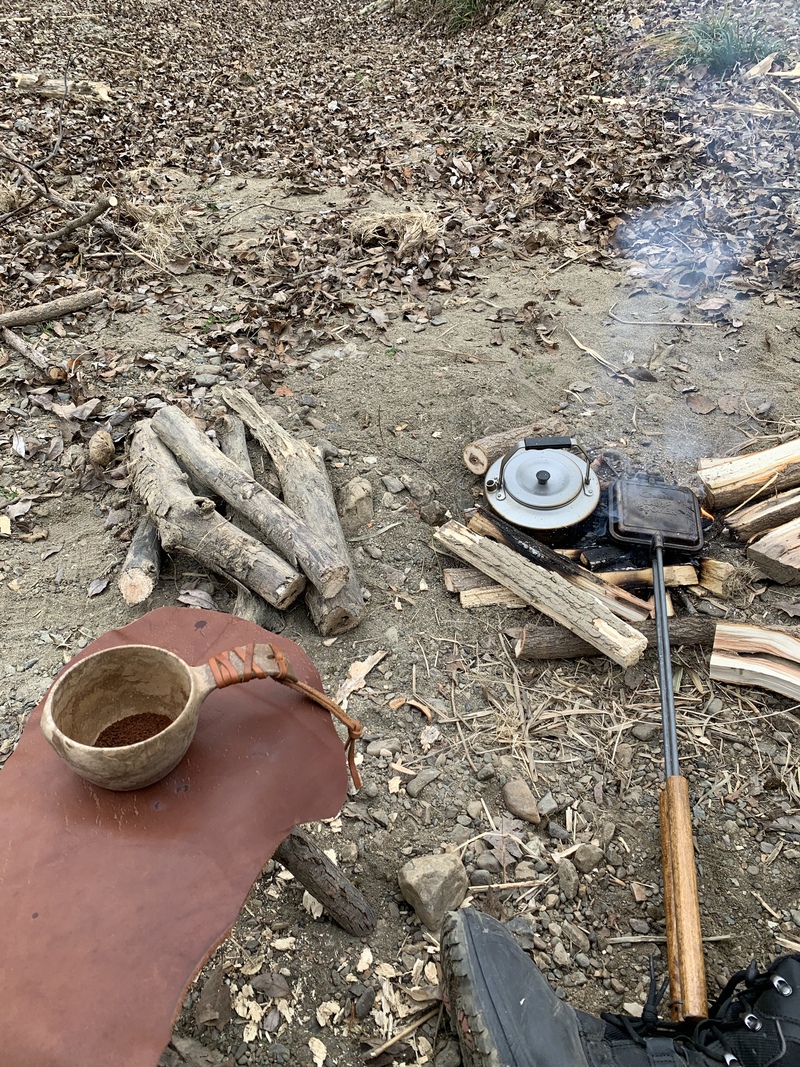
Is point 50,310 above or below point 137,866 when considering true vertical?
below

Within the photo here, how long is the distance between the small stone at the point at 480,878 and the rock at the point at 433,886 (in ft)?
0.19

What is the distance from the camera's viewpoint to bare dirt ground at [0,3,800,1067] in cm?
242

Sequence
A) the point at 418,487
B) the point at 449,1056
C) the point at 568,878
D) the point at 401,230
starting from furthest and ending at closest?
the point at 401,230
the point at 418,487
the point at 568,878
the point at 449,1056

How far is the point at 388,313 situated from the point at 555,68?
586cm

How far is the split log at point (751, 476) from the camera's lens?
11.7 feet

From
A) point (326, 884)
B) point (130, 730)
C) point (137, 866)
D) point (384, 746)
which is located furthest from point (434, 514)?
point (137, 866)

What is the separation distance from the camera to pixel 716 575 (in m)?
3.25

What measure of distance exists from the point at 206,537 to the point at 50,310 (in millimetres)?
3283

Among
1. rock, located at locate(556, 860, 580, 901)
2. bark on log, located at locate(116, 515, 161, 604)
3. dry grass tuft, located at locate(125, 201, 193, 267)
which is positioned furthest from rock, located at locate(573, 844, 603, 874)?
dry grass tuft, located at locate(125, 201, 193, 267)

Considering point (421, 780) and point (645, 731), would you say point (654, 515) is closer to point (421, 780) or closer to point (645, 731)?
point (645, 731)

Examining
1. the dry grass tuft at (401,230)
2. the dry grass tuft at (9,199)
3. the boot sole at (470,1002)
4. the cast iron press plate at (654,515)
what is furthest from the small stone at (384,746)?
the dry grass tuft at (9,199)

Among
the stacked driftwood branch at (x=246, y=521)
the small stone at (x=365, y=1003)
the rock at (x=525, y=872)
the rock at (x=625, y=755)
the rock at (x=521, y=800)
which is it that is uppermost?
the stacked driftwood branch at (x=246, y=521)

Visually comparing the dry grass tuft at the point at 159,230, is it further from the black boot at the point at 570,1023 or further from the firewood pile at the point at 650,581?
the black boot at the point at 570,1023

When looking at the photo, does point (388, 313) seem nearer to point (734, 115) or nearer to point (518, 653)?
point (518, 653)
